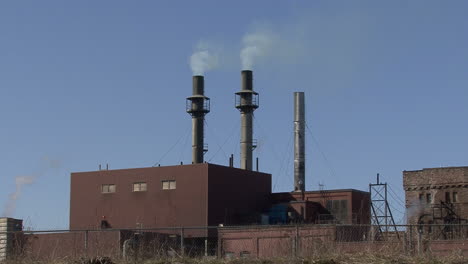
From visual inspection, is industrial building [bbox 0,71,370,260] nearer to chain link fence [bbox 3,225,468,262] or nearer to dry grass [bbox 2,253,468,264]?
chain link fence [bbox 3,225,468,262]

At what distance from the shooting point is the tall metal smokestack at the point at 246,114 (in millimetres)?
79300

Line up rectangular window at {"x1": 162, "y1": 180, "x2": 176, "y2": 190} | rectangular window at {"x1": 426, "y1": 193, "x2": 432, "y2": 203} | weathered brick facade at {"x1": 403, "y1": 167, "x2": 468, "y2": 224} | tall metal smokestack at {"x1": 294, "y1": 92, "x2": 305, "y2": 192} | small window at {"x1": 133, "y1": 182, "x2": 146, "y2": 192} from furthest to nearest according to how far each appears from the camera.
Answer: tall metal smokestack at {"x1": 294, "y1": 92, "x2": 305, "y2": 192} → small window at {"x1": 133, "y1": 182, "x2": 146, "y2": 192} → rectangular window at {"x1": 162, "y1": 180, "x2": 176, "y2": 190} → rectangular window at {"x1": 426, "y1": 193, "x2": 432, "y2": 203} → weathered brick facade at {"x1": 403, "y1": 167, "x2": 468, "y2": 224}

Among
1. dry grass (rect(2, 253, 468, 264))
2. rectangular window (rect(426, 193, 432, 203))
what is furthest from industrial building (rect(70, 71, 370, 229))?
dry grass (rect(2, 253, 468, 264))

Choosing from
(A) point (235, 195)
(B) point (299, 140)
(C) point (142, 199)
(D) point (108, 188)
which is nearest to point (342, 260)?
(A) point (235, 195)

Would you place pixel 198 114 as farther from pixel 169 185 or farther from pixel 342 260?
pixel 342 260

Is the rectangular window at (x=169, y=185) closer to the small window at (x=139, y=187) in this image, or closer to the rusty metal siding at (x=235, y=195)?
Answer: the small window at (x=139, y=187)

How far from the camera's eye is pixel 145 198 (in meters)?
66.4

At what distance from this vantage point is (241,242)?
4988 centimetres

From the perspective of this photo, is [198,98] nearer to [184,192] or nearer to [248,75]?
[248,75]

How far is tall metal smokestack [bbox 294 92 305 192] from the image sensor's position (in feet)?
246

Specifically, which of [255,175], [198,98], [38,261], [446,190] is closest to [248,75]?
[198,98]

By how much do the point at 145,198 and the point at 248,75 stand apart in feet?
72.4

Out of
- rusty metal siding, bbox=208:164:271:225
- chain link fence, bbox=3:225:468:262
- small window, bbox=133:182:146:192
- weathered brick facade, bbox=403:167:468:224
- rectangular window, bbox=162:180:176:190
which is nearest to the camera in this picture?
chain link fence, bbox=3:225:468:262

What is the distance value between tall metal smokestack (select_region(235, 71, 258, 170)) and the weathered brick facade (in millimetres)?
18837
